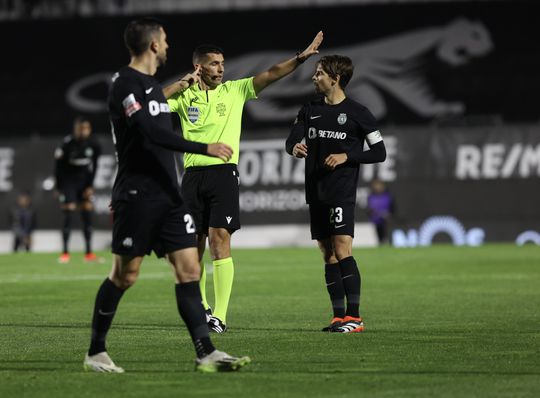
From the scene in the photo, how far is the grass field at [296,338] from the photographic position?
25.2 ft

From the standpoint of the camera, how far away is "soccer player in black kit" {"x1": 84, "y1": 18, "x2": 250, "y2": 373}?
26.6 ft

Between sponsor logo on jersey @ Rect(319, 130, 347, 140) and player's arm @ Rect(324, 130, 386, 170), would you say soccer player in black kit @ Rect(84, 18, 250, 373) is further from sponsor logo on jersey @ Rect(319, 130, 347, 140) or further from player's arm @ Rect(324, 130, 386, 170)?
sponsor logo on jersey @ Rect(319, 130, 347, 140)

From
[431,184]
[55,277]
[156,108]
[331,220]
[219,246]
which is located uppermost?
[156,108]

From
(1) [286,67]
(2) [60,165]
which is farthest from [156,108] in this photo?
(2) [60,165]

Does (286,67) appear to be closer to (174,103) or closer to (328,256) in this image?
(174,103)

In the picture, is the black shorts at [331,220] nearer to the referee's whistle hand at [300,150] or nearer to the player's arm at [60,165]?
the referee's whistle hand at [300,150]

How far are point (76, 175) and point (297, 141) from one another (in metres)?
13.0

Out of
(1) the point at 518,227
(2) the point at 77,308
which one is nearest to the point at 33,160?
(1) the point at 518,227

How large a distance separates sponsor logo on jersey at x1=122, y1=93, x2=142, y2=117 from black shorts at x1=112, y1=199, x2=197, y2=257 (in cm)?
55

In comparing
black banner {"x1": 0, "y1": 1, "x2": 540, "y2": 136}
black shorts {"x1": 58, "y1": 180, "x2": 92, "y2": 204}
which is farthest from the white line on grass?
black banner {"x1": 0, "y1": 1, "x2": 540, "y2": 136}

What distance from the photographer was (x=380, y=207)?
29125mm

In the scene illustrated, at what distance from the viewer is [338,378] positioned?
795cm

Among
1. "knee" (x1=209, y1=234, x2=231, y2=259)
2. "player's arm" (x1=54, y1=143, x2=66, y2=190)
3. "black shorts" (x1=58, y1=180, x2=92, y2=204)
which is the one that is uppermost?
"player's arm" (x1=54, y1=143, x2=66, y2=190)

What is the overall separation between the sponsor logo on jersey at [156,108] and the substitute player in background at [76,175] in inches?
605
